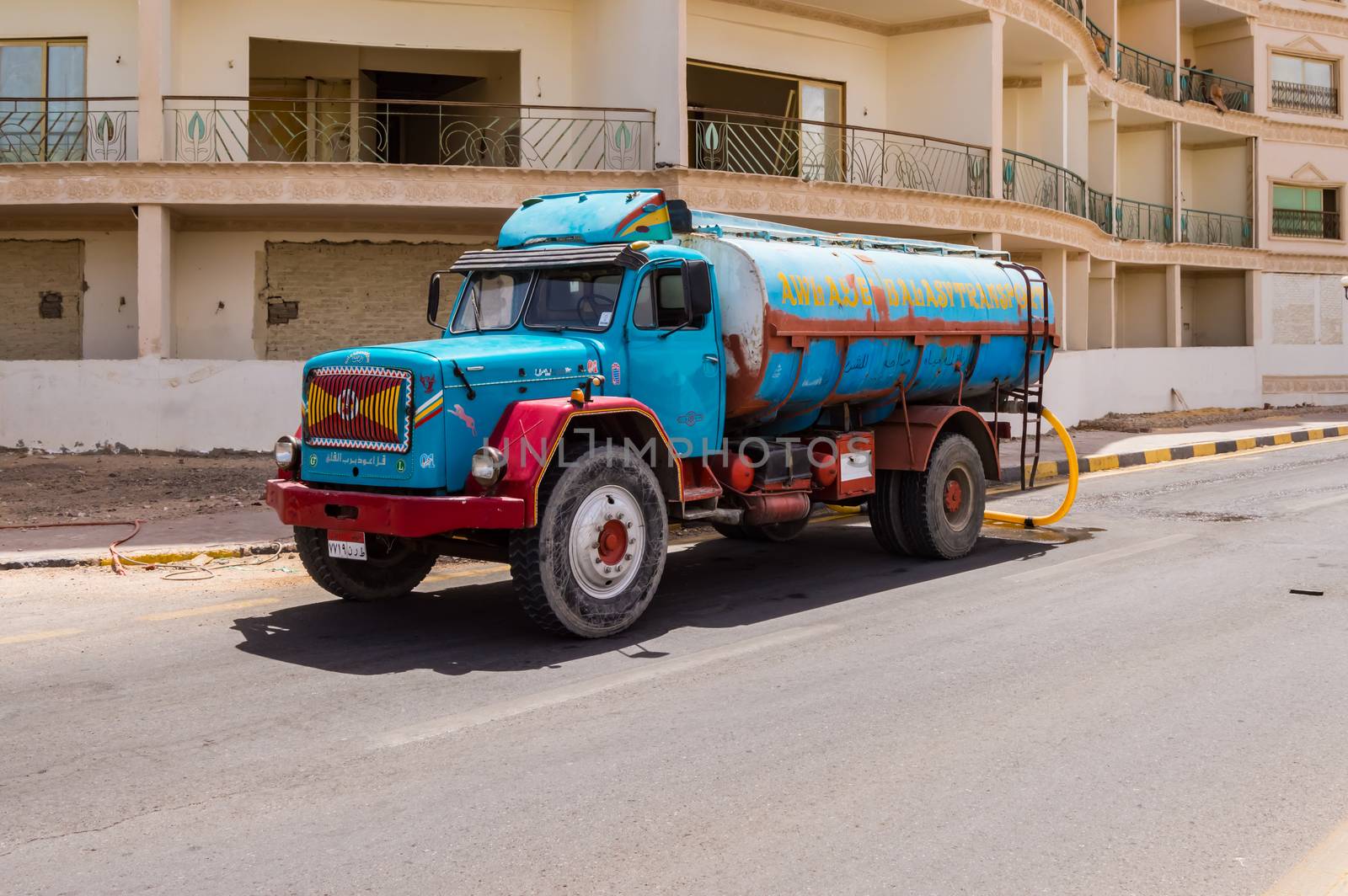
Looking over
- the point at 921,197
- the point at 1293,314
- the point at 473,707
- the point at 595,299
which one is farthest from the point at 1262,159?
the point at 473,707

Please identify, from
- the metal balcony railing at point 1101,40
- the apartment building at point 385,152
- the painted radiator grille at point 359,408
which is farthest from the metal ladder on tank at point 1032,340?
the metal balcony railing at point 1101,40

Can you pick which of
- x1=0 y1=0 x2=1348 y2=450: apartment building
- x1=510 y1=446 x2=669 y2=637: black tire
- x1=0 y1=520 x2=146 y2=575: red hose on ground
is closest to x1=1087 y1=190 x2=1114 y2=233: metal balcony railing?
x1=0 y1=0 x2=1348 y2=450: apartment building

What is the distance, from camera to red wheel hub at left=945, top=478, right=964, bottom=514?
1114 cm

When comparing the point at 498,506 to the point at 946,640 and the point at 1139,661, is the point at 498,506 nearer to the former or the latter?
the point at 946,640

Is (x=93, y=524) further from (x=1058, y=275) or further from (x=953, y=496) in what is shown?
(x=1058, y=275)

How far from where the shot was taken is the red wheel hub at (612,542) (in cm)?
780

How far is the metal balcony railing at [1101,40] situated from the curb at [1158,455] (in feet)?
32.7

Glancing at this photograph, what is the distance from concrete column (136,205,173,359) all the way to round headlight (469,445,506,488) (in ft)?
38.9

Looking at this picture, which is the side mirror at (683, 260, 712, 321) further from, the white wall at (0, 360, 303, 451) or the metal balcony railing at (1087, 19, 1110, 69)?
the metal balcony railing at (1087, 19, 1110, 69)

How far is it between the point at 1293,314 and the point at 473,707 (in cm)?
3584

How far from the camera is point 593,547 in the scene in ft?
25.3

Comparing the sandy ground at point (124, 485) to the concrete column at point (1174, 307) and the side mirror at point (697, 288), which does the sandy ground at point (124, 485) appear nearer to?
the side mirror at point (697, 288)

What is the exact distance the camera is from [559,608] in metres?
7.48

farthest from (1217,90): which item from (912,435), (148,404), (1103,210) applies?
(148,404)
